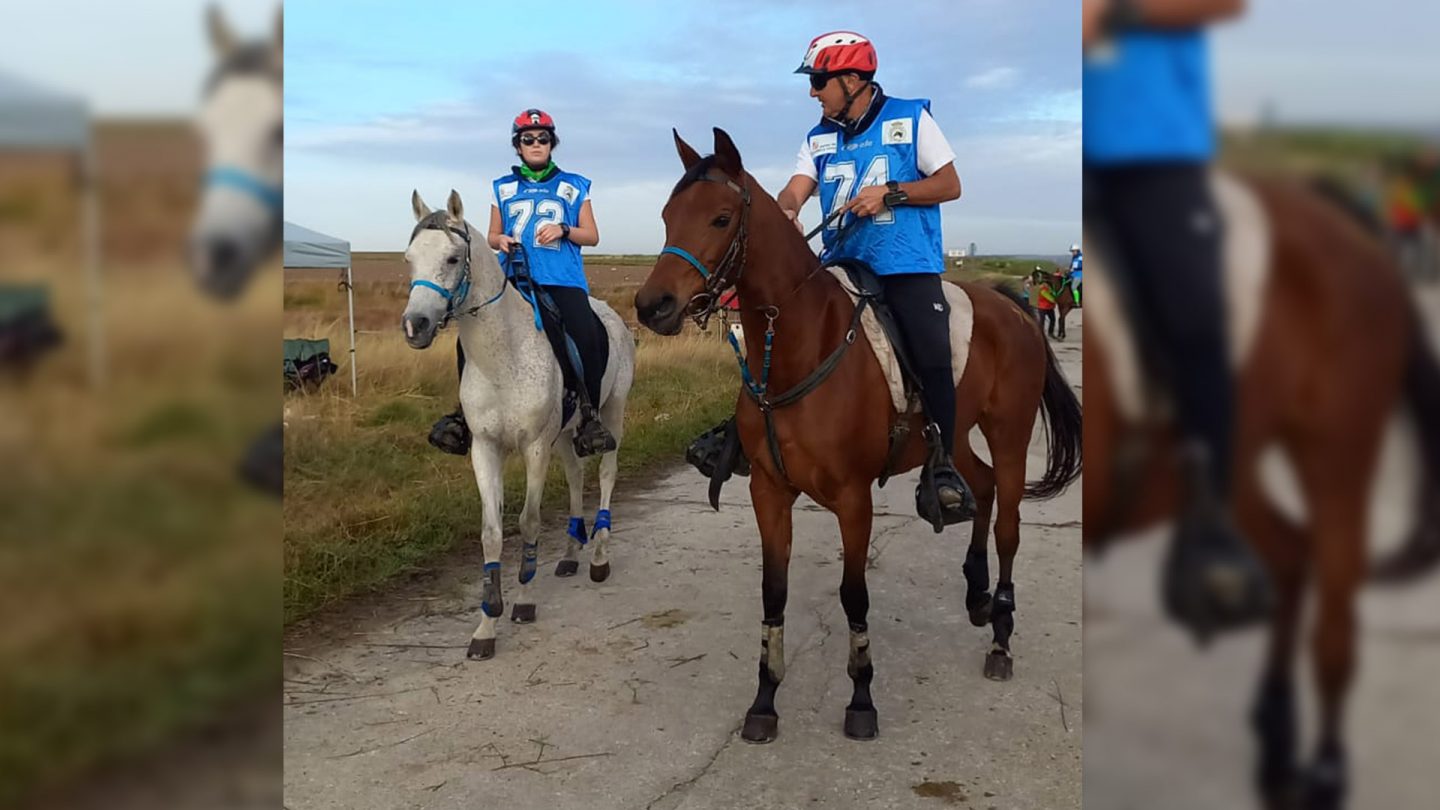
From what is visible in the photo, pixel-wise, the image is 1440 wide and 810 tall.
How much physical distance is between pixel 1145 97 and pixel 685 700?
11.9ft

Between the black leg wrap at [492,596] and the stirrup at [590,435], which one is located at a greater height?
the stirrup at [590,435]

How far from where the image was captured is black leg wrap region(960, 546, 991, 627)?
4.45 metres

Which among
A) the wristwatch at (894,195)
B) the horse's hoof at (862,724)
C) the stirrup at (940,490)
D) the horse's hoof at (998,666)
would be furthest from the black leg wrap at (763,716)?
the wristwatch at (894,195)

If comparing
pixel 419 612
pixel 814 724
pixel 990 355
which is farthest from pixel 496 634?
pixel 990 355

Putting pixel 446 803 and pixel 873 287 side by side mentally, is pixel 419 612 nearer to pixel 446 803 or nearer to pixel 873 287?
pixel 446 803

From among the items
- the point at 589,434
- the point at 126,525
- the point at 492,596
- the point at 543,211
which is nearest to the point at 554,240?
the point at 543,211

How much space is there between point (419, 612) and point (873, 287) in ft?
9.76

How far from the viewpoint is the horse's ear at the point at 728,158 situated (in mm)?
3262

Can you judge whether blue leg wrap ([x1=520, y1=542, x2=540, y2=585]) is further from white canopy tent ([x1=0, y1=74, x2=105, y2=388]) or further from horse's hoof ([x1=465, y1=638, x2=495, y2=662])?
white canopy tent ([x1=0, y1=74, x2=105, y2=388])

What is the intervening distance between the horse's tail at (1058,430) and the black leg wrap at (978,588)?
0.49 metres

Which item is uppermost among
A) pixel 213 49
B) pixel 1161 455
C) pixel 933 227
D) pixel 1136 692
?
pixel 933 227

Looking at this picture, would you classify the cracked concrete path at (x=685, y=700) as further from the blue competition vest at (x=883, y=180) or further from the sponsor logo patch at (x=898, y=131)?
the sponsor logo patch at (x=898, y=131)

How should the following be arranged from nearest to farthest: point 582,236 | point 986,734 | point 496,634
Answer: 1. point 986,734
2. point 496,634
3. point 582,236

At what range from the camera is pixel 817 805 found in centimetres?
302
